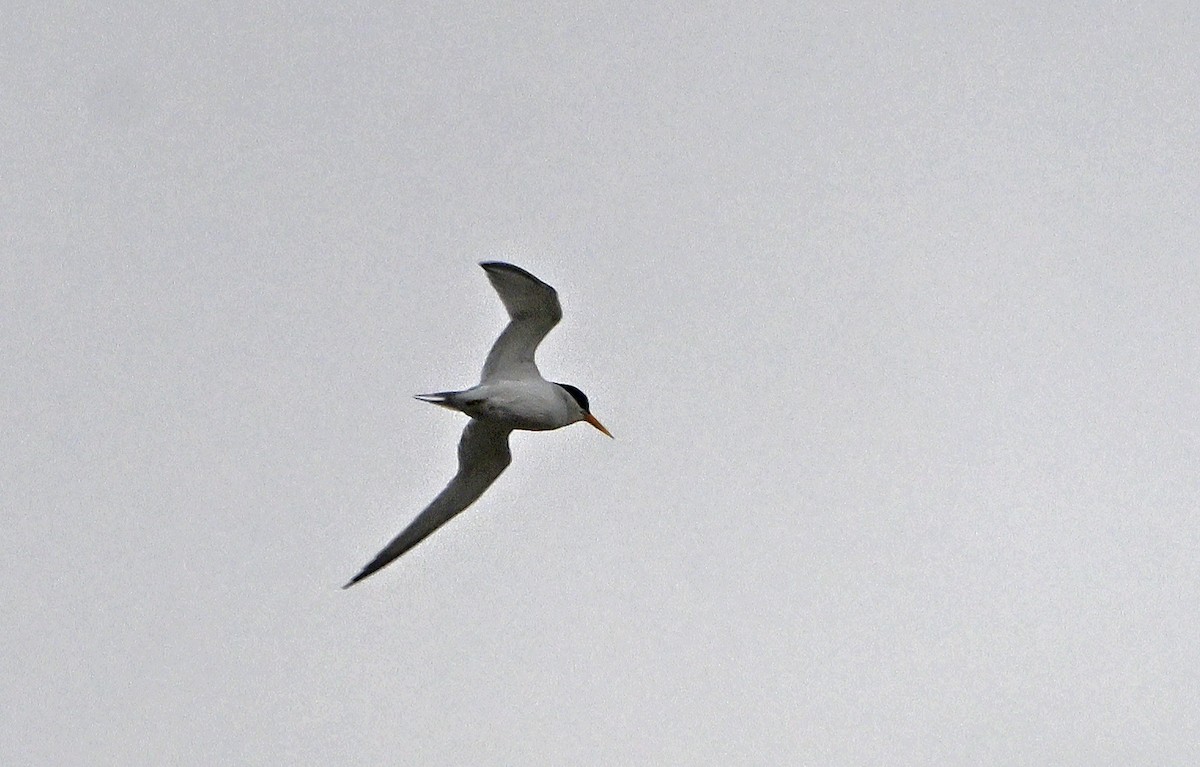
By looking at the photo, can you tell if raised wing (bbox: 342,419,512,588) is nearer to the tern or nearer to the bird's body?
the tern

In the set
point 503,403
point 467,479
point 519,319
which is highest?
point 519,319

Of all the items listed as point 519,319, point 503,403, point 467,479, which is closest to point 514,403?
point 503,403

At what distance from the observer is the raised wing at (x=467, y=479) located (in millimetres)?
18938

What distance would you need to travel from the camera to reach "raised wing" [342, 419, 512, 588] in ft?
62.1

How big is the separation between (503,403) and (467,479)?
2035 millimetres

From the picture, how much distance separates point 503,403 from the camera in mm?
17516

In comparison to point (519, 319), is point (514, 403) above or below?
below

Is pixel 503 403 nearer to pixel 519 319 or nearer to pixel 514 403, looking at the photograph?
pixel 514 403

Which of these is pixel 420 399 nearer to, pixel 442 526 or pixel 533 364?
pixel 533 364

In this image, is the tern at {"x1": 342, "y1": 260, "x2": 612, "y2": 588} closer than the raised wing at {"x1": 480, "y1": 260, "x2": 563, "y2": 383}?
No

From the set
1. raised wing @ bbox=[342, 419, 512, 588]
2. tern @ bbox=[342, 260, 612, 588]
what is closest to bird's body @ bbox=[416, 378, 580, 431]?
tern @ bbox=[342, 260, 612, 588]

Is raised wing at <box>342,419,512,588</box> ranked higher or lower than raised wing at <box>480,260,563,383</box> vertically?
lower

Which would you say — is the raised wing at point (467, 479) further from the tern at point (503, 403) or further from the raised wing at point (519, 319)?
the raised wing at point (519, 319)

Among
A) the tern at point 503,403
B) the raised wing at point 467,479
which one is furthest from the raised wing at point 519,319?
the raised wing at point 467,479
